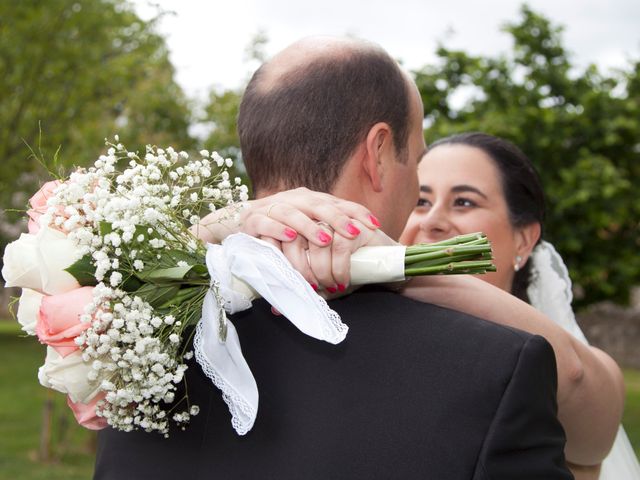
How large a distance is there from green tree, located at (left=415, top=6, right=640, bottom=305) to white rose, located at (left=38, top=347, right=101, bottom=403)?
35.0ft

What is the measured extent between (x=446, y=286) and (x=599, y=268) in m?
10.7

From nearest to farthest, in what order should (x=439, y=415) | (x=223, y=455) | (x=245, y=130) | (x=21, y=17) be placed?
1. (x=439, y=415)
2. (x=223, y=455)
3. (x=245, y=130)
4. (x=21, y=17)

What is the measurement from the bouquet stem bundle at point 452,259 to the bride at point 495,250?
0.13 m

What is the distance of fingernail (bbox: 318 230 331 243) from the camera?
6.73 ft

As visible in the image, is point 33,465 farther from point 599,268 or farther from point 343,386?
point 343,386

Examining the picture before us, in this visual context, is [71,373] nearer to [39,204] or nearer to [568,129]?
[39,204]

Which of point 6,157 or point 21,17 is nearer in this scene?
point 21,17

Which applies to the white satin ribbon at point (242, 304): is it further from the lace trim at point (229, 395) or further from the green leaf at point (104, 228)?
the green leaf at point (104, 228)

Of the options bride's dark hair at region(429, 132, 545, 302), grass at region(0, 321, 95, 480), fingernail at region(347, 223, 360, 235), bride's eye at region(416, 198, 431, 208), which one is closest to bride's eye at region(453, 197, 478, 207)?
bride's eye at region(416, 198, 431, 208)

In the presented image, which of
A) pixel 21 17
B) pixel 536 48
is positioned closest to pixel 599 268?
pixel 536 48

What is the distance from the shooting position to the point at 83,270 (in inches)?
79.9

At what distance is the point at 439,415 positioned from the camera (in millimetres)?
1948

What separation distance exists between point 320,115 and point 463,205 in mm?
1954

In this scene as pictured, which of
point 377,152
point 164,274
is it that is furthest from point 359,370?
point 377,152
